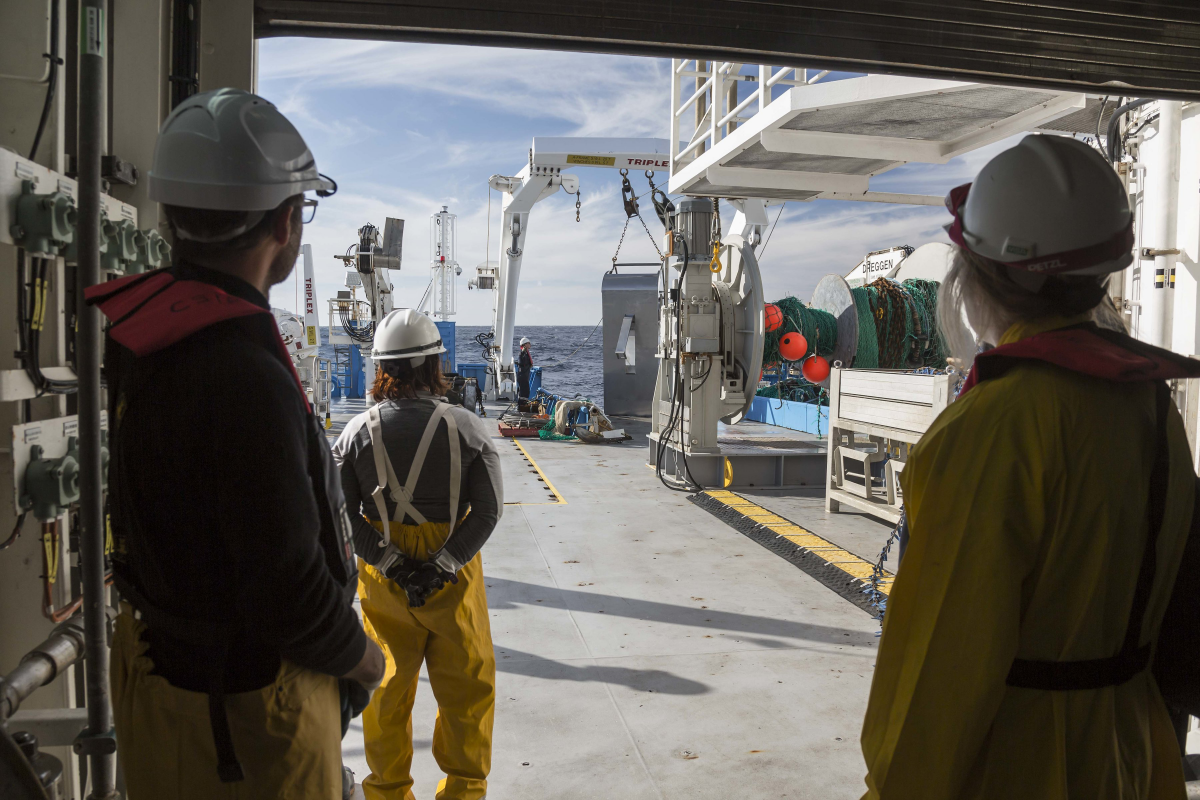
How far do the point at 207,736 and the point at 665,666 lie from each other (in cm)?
352

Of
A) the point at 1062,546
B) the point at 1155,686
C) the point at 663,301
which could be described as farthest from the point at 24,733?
the point at 663,301

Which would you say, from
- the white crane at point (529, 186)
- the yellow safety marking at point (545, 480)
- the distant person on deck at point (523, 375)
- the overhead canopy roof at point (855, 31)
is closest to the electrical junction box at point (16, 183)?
the overhead canopy roof at point (855, 31)

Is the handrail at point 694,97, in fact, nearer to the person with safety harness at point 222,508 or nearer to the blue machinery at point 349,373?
the person with safety harness at point 222,508

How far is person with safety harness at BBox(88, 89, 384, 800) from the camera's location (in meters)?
1.40

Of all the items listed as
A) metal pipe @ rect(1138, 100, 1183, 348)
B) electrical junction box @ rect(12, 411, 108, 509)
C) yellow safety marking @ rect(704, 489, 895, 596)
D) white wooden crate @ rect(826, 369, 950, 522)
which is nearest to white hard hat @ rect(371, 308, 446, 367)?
electrical junction box @ rect(12, 411, 108, 509)

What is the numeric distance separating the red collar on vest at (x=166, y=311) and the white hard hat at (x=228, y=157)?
18 centimetres

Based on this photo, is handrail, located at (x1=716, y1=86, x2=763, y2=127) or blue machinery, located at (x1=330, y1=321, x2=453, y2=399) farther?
blue machinery, located at (x1=330, y1=321, x2=453, y2=399)

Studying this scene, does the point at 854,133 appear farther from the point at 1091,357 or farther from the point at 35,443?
the point at 35,443

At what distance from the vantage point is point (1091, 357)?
1.33 metres

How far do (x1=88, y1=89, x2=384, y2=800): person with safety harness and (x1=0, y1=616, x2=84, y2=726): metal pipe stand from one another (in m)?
0.47

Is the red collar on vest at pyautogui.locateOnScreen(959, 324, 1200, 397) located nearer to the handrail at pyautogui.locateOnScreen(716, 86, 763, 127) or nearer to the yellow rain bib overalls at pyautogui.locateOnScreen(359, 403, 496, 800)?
the yellow rain bib overalls at pyautogui.locateOnScreen(359, 403, 496, 800)

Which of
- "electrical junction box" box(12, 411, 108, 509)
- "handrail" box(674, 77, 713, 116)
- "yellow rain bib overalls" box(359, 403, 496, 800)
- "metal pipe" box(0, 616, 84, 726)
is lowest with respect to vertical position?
"yellow rain bib overalls" box(359, 403, 496, 800)

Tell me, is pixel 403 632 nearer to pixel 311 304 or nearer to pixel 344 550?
pixel 344 550

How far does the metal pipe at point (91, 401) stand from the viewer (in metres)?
1.80
